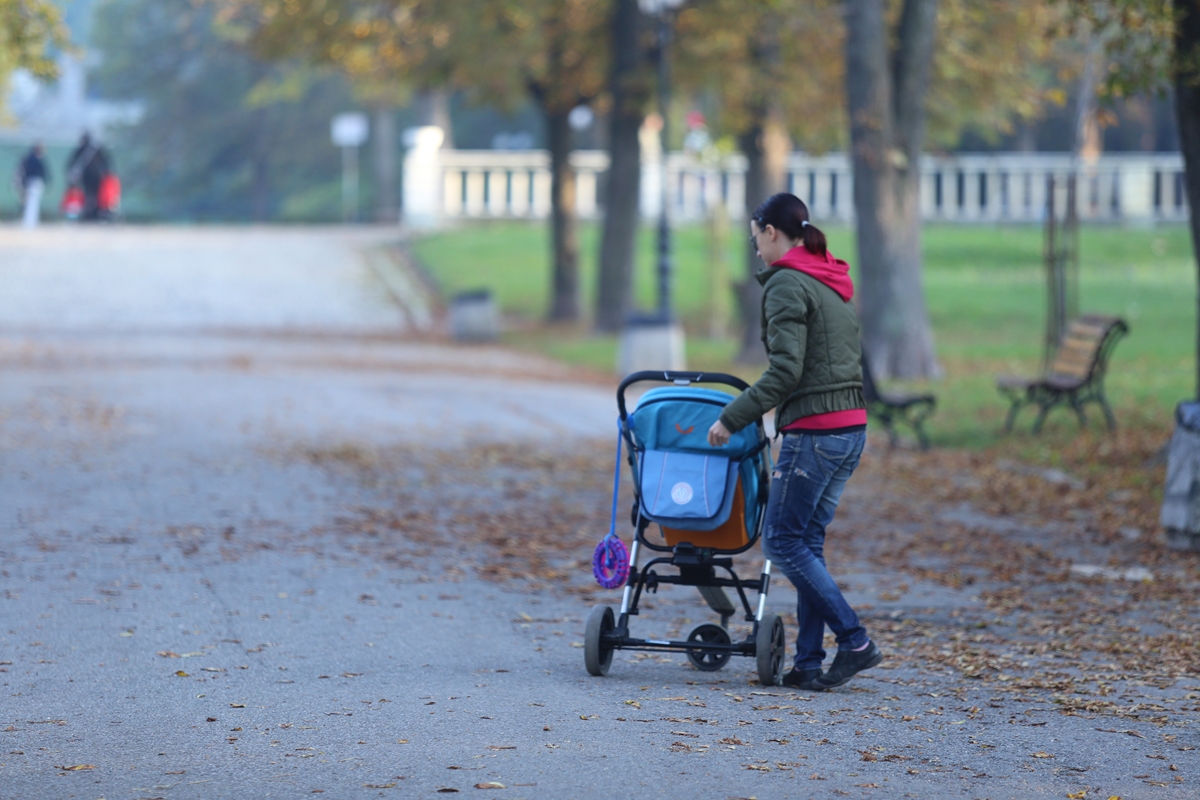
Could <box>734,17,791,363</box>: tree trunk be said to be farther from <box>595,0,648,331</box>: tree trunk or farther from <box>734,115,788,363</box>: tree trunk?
<box>595,0,648,331</box>: tree trunk

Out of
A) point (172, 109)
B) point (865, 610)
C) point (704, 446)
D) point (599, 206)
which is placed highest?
point (172, 109)

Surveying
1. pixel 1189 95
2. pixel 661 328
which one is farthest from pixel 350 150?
pixel 1189 95

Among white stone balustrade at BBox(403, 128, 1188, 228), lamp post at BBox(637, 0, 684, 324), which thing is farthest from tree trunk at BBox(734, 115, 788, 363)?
white stone balustrade at BBox(403, 128, 1188, 228)

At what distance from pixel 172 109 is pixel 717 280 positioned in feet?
128

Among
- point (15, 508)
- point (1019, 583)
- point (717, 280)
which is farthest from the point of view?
point (717, 280)

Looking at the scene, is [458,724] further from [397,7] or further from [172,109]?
[172,109]

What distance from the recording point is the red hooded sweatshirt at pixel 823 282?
6.03m

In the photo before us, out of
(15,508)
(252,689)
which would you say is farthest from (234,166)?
(252,689)

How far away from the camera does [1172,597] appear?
8.38m

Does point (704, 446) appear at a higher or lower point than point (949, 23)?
lower

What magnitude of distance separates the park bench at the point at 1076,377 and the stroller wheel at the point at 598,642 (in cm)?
871

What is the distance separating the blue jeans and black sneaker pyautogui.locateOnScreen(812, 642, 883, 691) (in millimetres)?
35

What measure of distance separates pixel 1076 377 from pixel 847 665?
8954 mm

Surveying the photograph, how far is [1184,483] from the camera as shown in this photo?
30.9ft
